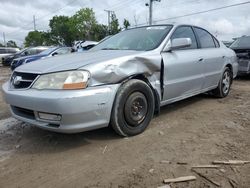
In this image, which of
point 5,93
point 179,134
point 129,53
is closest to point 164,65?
point 129,53

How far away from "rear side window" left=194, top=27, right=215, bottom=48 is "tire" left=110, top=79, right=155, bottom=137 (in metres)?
2.01

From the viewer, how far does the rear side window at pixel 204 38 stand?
558 centimetres

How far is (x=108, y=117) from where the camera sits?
3615 millimetres

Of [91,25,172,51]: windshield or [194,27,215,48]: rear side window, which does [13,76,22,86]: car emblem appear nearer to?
[91,25,172,51]: windshield

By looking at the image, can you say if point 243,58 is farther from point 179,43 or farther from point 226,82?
point 179,43

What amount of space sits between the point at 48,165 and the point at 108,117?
88 centimetres

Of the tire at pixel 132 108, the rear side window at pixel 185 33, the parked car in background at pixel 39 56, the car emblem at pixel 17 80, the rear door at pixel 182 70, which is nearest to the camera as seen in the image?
the tire at pixel 132 108

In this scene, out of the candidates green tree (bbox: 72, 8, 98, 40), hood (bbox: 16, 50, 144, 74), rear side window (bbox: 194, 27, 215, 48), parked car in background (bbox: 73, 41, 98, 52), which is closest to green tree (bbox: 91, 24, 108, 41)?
green tree (bbox: 72, 8, 98, 40)

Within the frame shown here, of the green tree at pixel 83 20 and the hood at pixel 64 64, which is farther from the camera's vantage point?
the green tree at pixel 83 20

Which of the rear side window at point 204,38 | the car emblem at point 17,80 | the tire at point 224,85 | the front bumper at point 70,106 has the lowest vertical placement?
the tire at point 224,85

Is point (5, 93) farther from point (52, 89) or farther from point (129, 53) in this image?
point (129, 53)

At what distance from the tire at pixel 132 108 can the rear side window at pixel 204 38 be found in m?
2.01

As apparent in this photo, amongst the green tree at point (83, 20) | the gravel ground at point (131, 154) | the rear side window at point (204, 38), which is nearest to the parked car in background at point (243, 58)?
the rear side window at point (204, 38)

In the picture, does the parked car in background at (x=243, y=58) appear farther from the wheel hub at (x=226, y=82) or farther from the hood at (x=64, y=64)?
the hood at (x=64, y=64)
